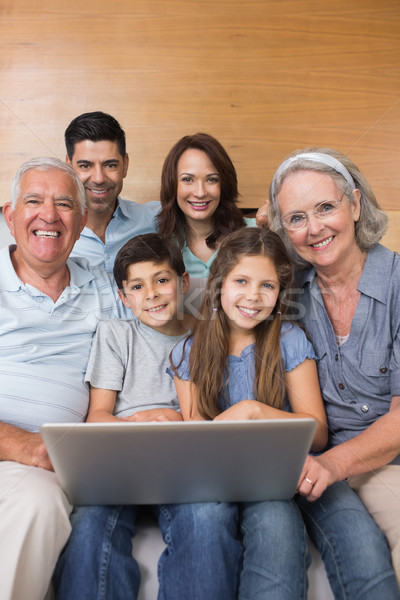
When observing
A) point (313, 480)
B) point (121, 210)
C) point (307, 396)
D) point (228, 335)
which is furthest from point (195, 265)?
point (313, 480)

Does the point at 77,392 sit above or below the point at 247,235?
below

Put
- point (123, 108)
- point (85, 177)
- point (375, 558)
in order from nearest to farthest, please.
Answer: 1. point (375, 558)
2. point (85, 177)
3. point (123, 108)

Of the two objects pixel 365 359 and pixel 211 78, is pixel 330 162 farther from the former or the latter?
pixel 211 78

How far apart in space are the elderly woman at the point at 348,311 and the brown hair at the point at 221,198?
0.61 meters

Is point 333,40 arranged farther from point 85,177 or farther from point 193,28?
point 85,177

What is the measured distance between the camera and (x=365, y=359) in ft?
4.73

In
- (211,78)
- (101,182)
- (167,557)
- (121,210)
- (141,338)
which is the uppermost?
(211,78)

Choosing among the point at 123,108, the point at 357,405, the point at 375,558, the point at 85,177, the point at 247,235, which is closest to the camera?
the point at 375,558

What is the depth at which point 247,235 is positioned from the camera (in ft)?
5.04

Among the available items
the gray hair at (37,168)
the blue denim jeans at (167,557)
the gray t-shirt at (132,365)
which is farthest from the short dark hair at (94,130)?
the blue denim jeans at (167,557)

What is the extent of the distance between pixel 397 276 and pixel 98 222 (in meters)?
1.24

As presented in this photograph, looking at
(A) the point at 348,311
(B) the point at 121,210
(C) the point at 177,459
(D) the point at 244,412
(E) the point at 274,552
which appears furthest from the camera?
(B) the point at 121,210

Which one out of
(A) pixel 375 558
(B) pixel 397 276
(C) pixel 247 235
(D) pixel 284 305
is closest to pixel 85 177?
(C) pixel 247 235

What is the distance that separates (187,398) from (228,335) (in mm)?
211
